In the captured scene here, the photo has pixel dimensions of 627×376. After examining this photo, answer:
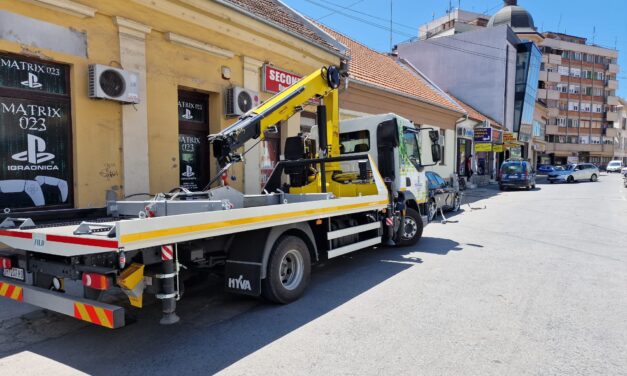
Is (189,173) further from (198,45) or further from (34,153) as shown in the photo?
(34,153)

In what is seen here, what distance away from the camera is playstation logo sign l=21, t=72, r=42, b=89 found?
6.45m

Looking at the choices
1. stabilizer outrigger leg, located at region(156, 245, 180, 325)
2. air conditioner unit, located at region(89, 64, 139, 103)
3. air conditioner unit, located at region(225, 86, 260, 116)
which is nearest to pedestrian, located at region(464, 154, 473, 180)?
air conditioner unit, located at region(225, 86, 260, 116)

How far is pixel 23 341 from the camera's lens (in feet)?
13.2

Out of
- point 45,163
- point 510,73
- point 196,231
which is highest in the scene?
point 510,73

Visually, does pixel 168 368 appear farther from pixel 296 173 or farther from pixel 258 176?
pixel 258 176

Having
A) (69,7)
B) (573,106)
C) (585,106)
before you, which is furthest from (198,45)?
(585,106)

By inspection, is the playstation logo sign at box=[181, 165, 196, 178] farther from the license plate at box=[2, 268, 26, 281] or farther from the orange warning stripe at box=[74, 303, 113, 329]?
the orange warning stripe at box=[74, 303, 113, 329]

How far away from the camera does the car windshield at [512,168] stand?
25281 millimetres

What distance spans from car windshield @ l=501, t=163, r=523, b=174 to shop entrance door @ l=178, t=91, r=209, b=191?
70.2 ft

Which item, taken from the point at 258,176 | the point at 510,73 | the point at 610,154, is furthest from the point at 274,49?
the point at 610,154

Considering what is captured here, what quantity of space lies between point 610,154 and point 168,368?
8753 centimetres

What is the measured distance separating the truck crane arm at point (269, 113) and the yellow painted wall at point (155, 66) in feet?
8.14

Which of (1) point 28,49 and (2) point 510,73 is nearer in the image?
(1) point 28,49

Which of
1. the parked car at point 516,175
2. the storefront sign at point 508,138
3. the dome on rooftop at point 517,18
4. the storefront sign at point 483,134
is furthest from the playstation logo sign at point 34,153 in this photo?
the dome on rooftop at point 517,18
